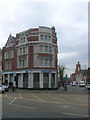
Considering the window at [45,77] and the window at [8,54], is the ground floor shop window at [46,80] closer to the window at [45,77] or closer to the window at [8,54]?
the window at [45,77]

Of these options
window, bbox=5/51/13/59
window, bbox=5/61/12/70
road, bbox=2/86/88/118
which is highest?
window, bbox=5/51/13/59

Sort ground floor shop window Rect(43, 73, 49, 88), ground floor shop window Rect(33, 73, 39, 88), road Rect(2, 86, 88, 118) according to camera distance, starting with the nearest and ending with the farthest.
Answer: road Rect(2, 86, 88, 118) → ground floor shop window Rect(33, 73, 39, 88) → ground floor shop window Rect(43, 73, 49, 88)

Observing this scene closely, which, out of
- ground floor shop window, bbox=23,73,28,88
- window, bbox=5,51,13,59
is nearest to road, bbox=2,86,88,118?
ground floor shop window, bbox=23,73,28,88

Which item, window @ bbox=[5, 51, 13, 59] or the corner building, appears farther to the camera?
window @ bbox=[5, 51, 13, 59]

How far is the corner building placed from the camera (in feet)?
126

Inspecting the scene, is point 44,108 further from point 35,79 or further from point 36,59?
point 36,59

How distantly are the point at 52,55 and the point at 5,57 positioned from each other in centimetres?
1426

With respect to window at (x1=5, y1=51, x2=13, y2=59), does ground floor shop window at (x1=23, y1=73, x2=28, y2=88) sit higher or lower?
lower

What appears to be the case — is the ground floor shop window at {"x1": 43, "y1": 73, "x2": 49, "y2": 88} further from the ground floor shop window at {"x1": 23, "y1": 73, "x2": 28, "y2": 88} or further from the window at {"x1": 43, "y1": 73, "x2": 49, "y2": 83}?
the ground floor shop window at {"x1": 23, "y1": 73, "x2": 28, "y2": 88}

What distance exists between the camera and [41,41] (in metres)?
38.9

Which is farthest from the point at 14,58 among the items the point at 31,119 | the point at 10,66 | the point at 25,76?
the point at 31,119

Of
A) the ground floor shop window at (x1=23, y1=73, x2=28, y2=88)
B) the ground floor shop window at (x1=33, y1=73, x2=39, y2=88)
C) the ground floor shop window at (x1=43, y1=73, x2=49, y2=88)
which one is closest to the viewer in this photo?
the ground floor shop window at (x1=33, y1=73, x2=39, y2=88)

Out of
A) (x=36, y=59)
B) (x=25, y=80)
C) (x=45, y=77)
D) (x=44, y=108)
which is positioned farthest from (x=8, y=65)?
(x=44, y=108)

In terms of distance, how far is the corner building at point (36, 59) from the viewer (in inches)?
1507
